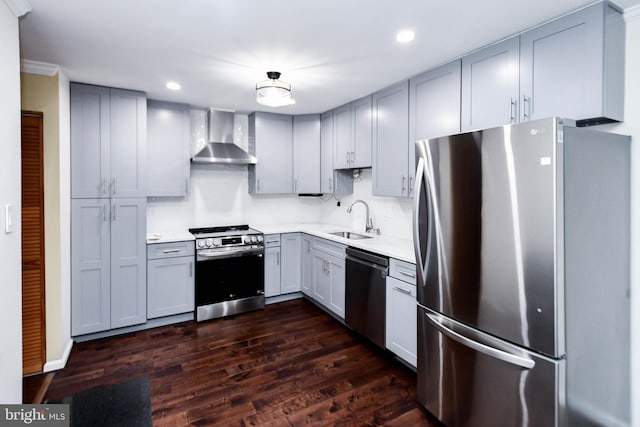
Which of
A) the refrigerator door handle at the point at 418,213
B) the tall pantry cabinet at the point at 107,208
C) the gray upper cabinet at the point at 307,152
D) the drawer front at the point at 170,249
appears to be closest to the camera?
the refrigerator door handle at the point at 418,213

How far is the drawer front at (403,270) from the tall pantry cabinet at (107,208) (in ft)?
8.08

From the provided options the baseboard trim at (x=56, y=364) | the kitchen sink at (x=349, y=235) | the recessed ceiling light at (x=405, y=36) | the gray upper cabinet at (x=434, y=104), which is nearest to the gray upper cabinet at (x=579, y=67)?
the gray upper cabinet at (x=434, y=104)

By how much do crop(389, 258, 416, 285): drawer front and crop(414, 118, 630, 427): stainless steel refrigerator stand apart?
48 cm

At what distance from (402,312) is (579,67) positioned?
1937 mm

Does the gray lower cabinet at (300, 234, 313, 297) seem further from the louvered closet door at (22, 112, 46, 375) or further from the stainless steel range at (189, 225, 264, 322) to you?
the louvered closet door at (22, 112, 46, 375)

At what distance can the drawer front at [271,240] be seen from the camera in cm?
403

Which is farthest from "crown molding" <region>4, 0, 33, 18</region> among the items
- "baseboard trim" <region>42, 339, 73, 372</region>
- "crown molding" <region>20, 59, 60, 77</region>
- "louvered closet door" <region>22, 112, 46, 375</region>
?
"baseboard trim" <region>42, 339, 73, 372</region>

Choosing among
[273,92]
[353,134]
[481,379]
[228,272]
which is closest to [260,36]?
[273,92]

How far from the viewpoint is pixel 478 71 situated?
2342 mm

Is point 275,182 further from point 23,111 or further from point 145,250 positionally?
point 23,111

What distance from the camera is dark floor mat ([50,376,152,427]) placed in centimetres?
198

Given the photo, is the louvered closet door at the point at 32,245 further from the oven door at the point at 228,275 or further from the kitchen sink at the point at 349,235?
the kitchen sink at the point at 349,235

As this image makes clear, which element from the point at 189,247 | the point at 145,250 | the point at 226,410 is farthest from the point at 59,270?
the point at 226,410

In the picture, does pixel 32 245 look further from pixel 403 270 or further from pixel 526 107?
pixel 526 107
